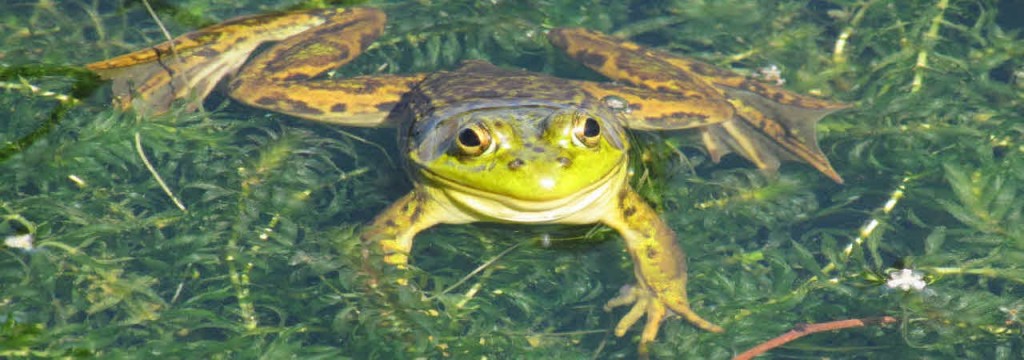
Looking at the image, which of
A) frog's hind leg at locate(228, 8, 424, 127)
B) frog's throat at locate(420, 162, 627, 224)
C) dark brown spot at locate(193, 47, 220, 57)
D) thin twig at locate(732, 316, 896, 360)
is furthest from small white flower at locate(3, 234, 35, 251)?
thin twig at locate(732, 316, 896, 360)

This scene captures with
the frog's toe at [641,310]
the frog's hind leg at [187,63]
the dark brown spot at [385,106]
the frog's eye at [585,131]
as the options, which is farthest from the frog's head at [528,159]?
the frog's hind leg at [187,63]

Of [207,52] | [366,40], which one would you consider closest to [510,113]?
[366,40]

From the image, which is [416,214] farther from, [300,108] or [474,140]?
[300,108]

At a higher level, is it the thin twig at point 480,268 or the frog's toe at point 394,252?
the frog's toe at point 394,252

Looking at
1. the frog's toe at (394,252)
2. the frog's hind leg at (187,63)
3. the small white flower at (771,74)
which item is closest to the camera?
the frog's toe at (394,252)

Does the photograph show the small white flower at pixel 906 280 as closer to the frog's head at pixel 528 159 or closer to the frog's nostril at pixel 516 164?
the frog's head at pixel 528 159

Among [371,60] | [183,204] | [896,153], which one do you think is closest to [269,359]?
[183,204]
